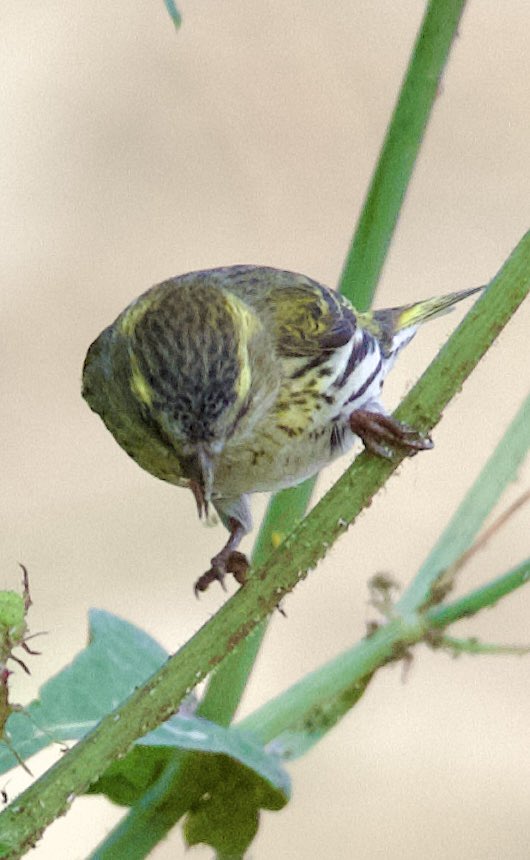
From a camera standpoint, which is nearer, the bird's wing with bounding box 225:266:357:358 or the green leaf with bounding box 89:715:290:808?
the green leaf with bounding box 89:715:290:808

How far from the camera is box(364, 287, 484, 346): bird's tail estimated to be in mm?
2646

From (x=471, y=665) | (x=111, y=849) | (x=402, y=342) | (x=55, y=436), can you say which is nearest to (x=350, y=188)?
(x=55, y=436)

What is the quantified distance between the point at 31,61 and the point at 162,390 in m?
4.38

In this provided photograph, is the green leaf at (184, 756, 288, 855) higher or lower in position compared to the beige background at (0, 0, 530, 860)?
lower

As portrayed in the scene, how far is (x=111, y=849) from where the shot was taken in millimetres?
1719

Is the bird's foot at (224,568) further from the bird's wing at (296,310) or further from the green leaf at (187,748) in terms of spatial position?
the green leaf at (187,748)

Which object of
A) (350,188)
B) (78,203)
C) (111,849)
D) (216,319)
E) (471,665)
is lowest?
(111,849)

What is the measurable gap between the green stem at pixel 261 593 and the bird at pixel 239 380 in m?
0.16

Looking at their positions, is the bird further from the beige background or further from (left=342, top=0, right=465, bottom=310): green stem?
the beige background

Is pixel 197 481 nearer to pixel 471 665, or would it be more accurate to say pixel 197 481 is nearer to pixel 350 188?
pixel 471 665

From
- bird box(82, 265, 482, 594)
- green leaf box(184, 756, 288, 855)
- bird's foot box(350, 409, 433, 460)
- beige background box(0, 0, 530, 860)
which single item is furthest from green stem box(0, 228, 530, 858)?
beige background box(0, 0, 530, 860)

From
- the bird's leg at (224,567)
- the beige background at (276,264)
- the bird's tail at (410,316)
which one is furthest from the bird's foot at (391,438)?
the beige background at (276,264)

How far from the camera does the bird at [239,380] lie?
195cm

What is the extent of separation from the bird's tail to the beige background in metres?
1.01
